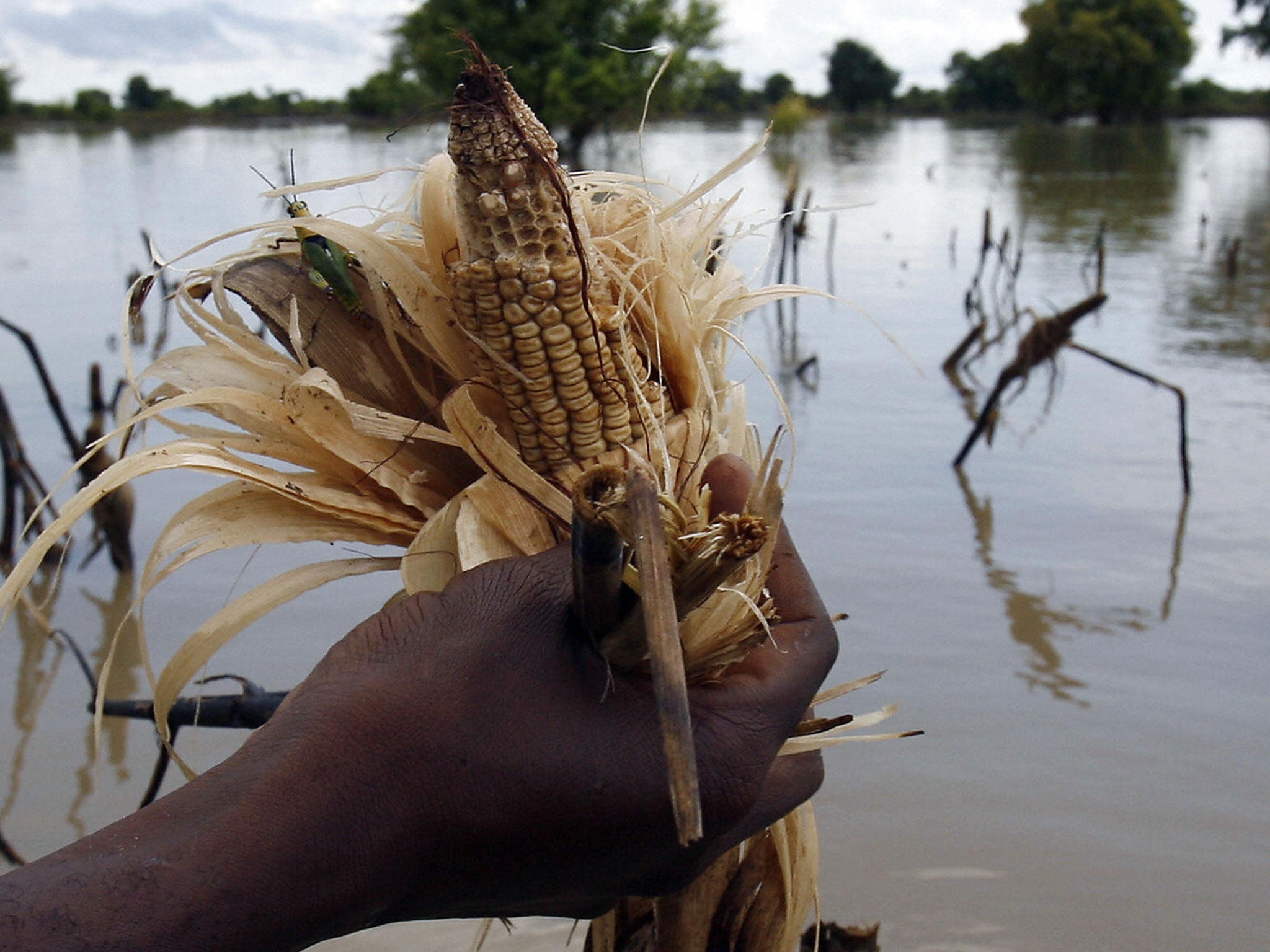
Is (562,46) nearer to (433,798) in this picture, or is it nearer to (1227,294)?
(1227,294)

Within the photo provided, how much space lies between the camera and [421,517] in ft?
5.71

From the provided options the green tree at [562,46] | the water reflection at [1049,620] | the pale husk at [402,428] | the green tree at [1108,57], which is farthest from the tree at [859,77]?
the pale husk at [402,428]

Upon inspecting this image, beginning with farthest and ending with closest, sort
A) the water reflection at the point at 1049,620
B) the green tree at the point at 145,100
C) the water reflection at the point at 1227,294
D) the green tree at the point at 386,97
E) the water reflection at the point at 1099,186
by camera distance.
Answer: the green tree at the point at 145,100, the green tree at the point at 386,97, the water reflection at the point at 1099,186, the water reflection at the point at 1227,294, the water reflection at the point at 1049,620

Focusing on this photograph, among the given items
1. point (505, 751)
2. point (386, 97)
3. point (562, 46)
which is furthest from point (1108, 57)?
point (505, 751)

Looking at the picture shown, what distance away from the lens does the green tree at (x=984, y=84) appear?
100938 millimetres

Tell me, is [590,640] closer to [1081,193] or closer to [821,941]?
[821,941]

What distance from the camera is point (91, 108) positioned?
84.0m

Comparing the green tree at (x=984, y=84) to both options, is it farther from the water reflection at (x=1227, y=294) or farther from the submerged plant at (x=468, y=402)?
the submerged plant at (x=468, y=402)

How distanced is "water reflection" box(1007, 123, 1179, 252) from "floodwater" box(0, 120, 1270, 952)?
19.7ft

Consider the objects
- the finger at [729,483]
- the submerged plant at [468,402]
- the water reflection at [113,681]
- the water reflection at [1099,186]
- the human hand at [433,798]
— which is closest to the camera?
the human hand at [433,798]

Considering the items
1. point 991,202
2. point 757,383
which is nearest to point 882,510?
point 757,383

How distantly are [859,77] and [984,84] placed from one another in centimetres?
1493

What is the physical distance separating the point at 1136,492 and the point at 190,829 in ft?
21.1

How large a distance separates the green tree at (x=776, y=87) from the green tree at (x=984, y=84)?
16.3 m
